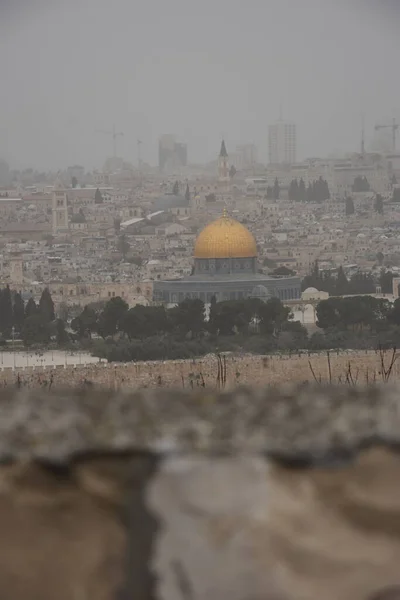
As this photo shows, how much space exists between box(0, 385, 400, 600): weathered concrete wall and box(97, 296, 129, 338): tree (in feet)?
80.7

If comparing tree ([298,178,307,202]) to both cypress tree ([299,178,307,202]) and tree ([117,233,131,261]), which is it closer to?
cypress tree ([299,178,307,202])

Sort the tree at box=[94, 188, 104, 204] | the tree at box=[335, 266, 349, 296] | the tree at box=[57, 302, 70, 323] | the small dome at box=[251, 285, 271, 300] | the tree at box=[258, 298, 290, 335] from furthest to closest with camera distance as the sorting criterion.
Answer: the tree at box=[94, 188, 104, 204] < the tree at box=[335, 266, 349, 296] < the small dome at box=[251, 285, 271, 300] < the tree at box=[57, 302, 70, 323] < the tree at box=[258, 298, 290, 335]

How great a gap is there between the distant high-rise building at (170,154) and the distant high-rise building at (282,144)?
3737mm

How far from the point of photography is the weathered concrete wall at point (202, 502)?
94cm

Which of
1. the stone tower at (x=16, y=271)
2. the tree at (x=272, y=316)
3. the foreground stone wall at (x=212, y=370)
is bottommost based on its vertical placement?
the stone tower at (x=16, y=271)

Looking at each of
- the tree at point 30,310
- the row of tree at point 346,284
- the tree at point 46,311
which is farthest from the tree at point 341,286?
the tree at point 30,310

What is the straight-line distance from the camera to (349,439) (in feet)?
3.20

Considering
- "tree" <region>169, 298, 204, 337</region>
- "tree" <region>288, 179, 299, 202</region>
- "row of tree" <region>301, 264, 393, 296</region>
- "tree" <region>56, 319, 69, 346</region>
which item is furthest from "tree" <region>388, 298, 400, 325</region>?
"tree" <region>288, 179, 299, 202</region>

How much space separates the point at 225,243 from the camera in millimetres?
38094

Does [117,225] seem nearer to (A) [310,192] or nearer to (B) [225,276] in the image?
(A) [310,192]

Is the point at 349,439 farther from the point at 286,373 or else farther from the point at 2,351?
the point at 2,351

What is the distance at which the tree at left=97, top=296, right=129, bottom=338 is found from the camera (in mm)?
25703

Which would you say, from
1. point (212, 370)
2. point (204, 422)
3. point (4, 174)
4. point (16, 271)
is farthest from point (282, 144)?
point (204, 422)

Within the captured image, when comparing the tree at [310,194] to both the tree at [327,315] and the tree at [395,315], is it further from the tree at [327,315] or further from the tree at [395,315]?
the tree at [395,315]
